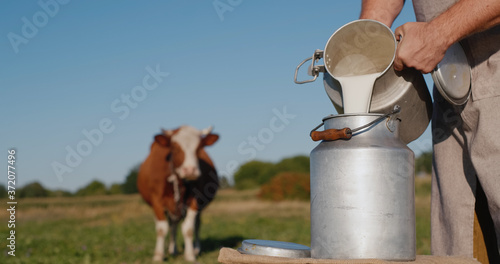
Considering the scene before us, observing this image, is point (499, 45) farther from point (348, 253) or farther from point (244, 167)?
point (244, 167)

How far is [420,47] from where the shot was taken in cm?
159

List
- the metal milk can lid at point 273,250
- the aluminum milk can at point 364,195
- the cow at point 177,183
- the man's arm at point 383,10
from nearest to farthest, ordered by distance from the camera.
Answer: the aluminum milk can at point 364,195 < the metal milk can lid at point 273,250 < the man's arm at point 383,10 < the cow at point 177,183

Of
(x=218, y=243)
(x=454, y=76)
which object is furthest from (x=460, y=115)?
(x=218, y=243)

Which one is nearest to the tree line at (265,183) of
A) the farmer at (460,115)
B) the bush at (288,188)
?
the bush at (288,188)

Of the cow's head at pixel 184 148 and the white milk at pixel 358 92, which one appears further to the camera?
the cow's head at pixel 184 148

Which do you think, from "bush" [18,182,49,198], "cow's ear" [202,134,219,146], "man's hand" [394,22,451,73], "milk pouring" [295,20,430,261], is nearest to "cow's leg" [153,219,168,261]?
"cow's ear" [202,134,219,146]

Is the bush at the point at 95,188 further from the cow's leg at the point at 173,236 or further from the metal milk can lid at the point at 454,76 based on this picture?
the metal milk can lid at the point at 454,76

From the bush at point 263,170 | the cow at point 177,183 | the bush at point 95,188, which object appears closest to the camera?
the cow at point 177,183

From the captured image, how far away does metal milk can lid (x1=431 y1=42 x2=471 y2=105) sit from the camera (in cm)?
167

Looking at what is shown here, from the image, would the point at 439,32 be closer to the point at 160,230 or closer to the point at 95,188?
the point at 160,230

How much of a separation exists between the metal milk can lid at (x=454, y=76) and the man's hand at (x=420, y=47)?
67 mm

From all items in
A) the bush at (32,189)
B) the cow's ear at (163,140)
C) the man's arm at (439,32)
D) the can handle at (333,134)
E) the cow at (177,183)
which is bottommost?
the bush at (32,189)

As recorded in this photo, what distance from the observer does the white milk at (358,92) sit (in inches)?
64.2

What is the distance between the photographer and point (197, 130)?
7.39m
